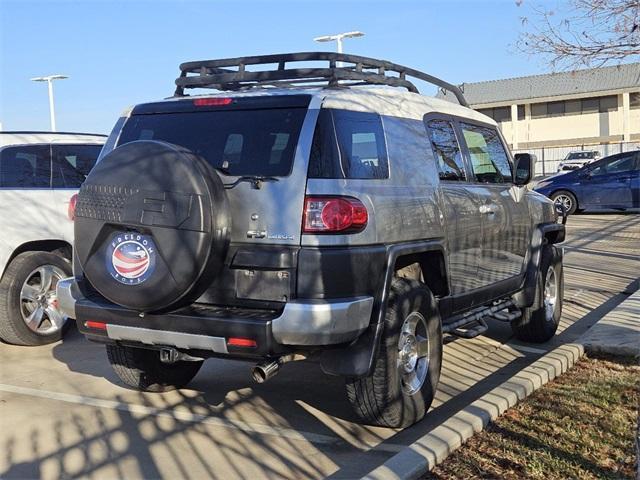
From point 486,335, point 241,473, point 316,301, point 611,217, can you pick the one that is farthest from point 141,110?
point 611,217

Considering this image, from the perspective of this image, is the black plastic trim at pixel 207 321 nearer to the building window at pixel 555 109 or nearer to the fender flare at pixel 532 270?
the fender flare at pixel 532 270

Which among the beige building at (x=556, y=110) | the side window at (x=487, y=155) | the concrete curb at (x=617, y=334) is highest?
the beige building at (x=556, y=110)

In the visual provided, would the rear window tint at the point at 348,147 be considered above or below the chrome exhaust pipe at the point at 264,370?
above

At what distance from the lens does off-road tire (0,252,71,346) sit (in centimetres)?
664

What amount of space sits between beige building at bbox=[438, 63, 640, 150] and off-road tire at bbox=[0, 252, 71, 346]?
45325 mm

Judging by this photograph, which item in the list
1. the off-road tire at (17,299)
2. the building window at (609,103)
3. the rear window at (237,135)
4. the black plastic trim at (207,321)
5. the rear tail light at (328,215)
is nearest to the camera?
the black plastic trim at (207,321)

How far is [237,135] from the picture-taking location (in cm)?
454

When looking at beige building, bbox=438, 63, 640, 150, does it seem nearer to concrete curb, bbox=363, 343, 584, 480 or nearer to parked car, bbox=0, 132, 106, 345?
parked car, bbox=0, 132, 106, 345

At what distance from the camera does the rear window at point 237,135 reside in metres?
4.32

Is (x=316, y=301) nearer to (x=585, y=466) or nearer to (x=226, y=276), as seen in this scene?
(x=226, y=276)

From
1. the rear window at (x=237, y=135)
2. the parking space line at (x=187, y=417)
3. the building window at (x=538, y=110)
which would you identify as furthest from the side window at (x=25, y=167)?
the building window at (x=538, y=110)

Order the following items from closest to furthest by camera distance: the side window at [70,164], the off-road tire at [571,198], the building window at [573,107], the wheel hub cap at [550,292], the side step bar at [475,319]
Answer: the side step bar at [475,319] → the wheel hub cap at [550,292] → the side window at [70,164] → the off-road tire at [571,198] → the building window at [573,107]

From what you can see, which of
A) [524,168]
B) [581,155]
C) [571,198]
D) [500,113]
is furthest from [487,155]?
[500,113]

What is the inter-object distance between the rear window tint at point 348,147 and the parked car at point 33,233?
370 centimetres
